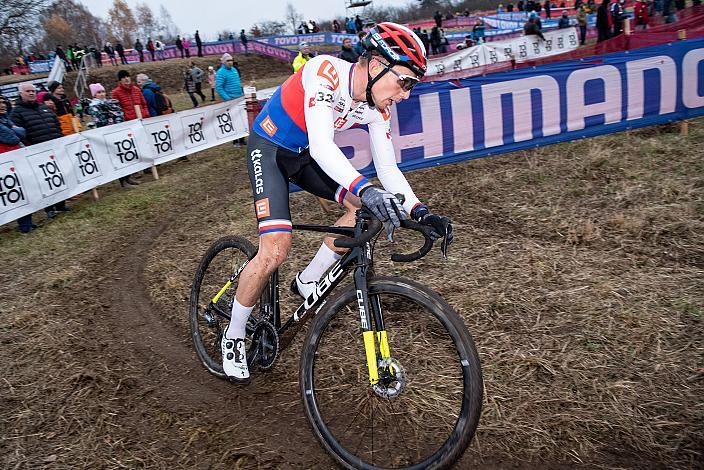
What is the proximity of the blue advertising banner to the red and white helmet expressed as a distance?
15.8ft

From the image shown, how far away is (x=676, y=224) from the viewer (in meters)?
5.52

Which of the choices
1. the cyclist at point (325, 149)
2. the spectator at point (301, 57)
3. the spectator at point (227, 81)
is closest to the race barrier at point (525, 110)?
the cyclist at point (325, 149)

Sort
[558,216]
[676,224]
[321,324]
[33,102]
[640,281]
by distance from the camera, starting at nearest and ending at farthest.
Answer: [321,324]
[640,281]
[676,224]
[558,216]
[33,102]

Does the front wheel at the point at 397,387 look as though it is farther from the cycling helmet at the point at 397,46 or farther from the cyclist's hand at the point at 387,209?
the cycling helmet at the point at 397,46

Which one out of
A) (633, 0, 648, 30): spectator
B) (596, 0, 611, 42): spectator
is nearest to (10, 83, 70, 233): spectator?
(596, 0, 611, 42): spectator

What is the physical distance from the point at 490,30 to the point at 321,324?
42.7 m

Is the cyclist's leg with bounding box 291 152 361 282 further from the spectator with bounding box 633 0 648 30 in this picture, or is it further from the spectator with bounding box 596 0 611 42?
the spectator with bounding box 633 0 648 30

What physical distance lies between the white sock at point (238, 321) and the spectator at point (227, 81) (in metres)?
11.9

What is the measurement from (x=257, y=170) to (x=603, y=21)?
22.5 meters

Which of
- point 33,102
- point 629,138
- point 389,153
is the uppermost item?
point 33,102

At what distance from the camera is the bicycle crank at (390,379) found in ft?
9.24

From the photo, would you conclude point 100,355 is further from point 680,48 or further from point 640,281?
point 680,48

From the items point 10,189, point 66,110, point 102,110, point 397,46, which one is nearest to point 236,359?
point 397,46

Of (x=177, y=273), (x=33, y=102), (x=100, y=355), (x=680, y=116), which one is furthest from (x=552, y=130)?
(x=33, y=102)
